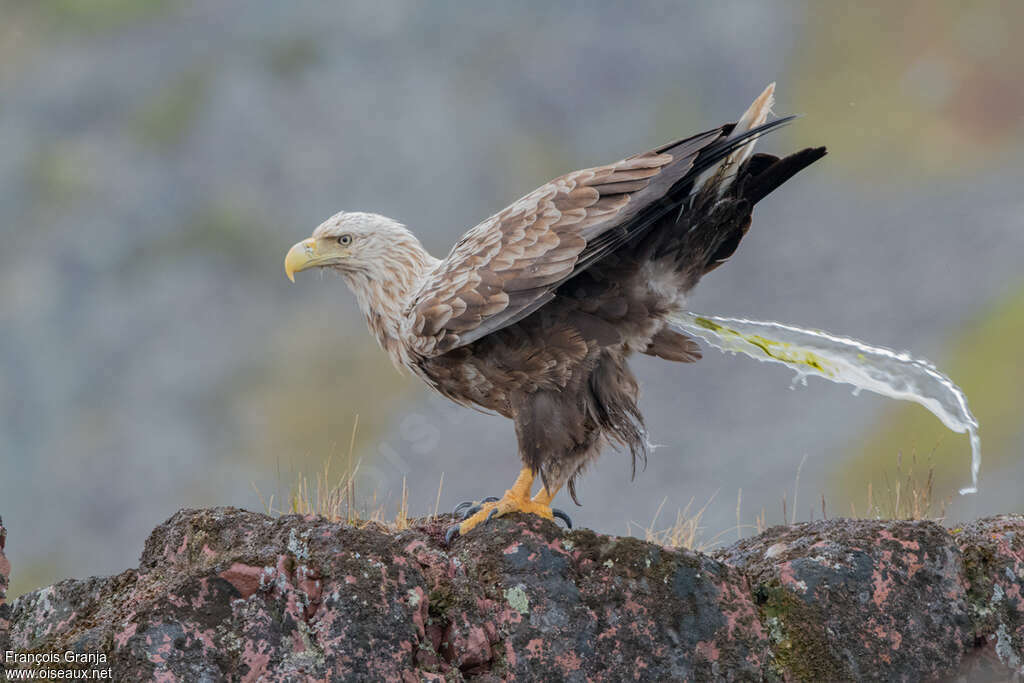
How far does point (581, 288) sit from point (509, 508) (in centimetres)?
107

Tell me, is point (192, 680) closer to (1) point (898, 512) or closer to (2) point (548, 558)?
(2) point (548, 558)

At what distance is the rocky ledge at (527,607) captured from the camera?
345 cm

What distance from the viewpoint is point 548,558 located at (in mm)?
3988

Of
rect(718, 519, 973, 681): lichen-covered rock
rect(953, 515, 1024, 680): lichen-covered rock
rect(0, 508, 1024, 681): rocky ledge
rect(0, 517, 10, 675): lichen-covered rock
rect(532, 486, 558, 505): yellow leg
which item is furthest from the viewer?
rect(532, 486, 558, 505): yellow leg

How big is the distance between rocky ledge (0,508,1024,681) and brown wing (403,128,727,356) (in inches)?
36.9

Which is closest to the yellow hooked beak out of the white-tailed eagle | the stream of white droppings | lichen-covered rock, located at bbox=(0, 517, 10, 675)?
the white-tailed eagle

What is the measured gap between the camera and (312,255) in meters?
5.19

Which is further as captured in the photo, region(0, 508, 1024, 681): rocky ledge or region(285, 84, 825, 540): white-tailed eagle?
region(285, 84, 825, 540): white-tailed eagle

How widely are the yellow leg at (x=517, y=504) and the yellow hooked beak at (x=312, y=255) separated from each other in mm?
1495

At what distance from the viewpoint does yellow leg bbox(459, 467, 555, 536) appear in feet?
14.6

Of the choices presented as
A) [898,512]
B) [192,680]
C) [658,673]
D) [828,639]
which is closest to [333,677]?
[192,680]

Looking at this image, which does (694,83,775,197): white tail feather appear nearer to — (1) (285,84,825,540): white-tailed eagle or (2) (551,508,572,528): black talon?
(1) (285,84,825,540): white-tailed eagle

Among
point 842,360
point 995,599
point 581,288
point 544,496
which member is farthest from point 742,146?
point 995,599

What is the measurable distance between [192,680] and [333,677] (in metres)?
0.45
